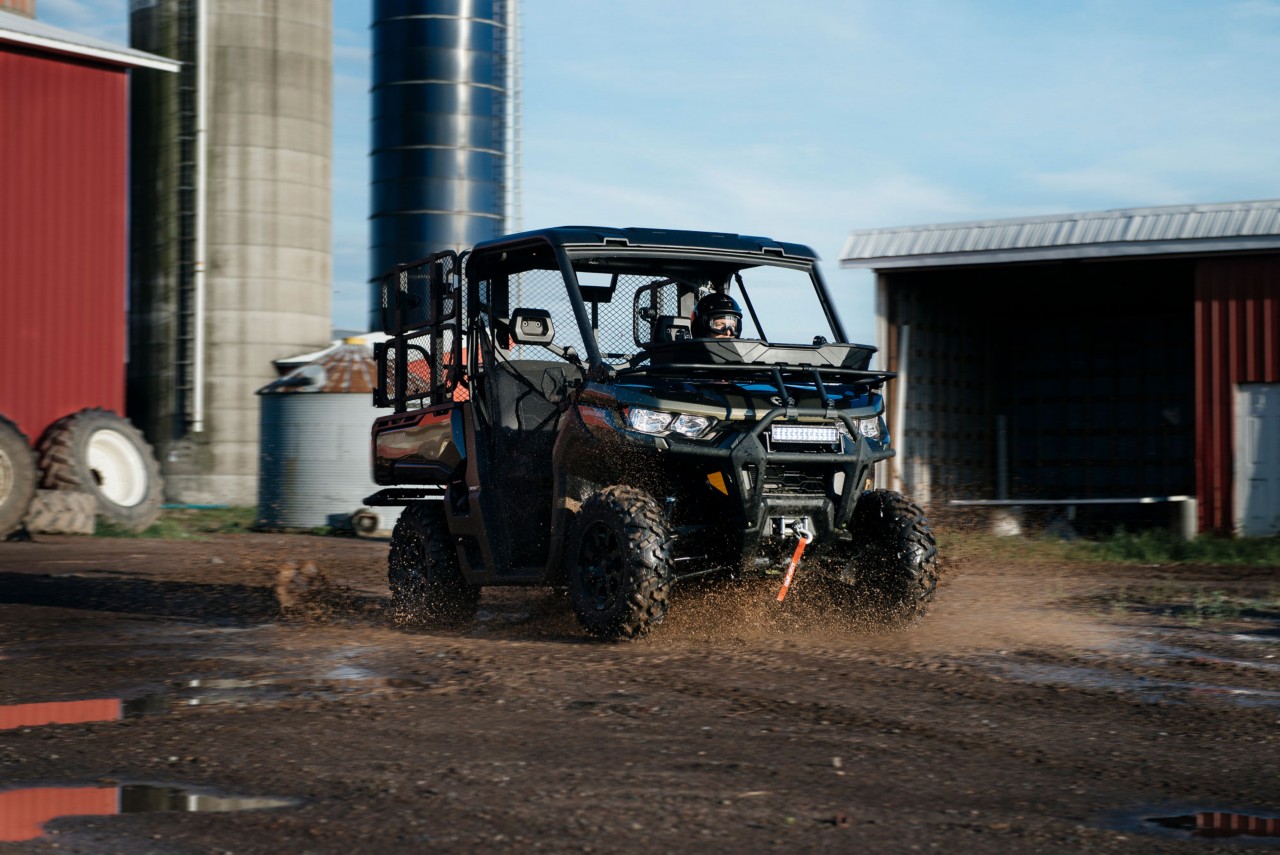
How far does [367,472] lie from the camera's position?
24.1m

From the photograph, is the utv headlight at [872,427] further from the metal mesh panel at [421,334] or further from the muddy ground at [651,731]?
the metal mesh panel at [421,334]

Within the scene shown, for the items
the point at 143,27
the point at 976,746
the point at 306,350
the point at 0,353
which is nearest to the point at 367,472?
the point at 0,353

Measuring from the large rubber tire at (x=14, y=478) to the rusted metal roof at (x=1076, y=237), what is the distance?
1161 cm

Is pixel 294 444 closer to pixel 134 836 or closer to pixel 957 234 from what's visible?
pixel 957 234

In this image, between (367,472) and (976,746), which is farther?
(367,472)

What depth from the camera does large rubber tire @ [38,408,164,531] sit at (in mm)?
21797

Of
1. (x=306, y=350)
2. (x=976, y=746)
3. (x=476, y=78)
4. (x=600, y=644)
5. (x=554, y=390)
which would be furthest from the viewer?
(x=476, y=78)

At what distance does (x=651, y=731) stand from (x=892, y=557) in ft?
10.5

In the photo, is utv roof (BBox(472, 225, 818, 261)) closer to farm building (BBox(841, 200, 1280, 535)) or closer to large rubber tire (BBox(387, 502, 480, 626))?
large rubber tire (BBox(387, 502, 480, 626))

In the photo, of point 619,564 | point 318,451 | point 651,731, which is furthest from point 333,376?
point 651,731

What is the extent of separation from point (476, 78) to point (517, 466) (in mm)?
31511

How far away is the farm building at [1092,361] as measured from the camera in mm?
19641

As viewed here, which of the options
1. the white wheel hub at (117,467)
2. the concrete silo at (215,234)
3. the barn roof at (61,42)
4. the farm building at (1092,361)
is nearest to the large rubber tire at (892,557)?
the farm building at (1092,361)

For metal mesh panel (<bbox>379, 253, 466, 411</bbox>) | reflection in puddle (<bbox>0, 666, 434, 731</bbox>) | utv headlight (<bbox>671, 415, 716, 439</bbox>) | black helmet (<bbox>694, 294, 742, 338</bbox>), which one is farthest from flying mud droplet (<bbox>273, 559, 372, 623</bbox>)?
utv headlight (<bbox>671, 415, 716, 439</bbox>)
